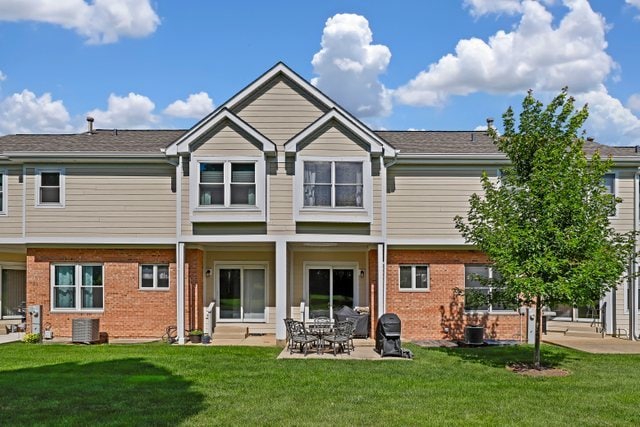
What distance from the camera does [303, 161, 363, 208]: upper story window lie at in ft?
59.1

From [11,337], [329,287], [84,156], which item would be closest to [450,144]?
[329,287]

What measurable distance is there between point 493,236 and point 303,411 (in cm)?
653

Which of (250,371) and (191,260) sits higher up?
(191,260)

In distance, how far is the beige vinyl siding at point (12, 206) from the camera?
19062 millimetres

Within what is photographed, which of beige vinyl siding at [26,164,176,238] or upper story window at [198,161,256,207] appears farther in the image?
beige vinyl siding at [26,164,176,238]

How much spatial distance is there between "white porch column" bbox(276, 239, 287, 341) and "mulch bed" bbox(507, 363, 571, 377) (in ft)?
22.4

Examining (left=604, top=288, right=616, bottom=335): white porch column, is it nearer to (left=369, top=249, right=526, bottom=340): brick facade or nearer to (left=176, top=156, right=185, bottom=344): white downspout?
→ (left=369, top=249, right=526, bottom=340): brick facade

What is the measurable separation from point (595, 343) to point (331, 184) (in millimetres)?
9885

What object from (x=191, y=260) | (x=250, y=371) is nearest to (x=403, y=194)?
(x=191, y=260)

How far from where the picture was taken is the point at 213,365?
45.1 ft

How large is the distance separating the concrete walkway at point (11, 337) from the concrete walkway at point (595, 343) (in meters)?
17.4

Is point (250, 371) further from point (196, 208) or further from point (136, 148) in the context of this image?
point (136, 148)

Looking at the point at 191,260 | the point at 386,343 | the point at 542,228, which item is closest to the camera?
the point at 542,228

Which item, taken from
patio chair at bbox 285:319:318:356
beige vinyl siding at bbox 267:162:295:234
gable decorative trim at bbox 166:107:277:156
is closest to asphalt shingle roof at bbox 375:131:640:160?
beige vinyl siding at bbox 267:162:295:234
